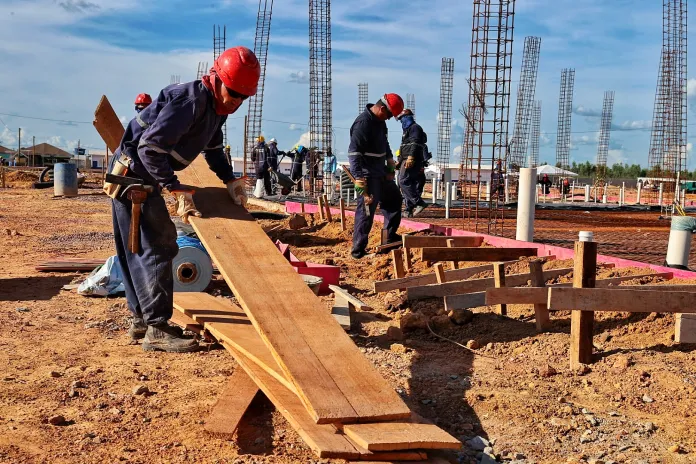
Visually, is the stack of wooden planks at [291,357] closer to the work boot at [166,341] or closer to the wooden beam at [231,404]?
the wooden beam at [231,404]

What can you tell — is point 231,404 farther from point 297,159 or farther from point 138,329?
point 297,159

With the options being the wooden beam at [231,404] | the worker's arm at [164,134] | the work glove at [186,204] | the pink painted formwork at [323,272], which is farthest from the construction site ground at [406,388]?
the worker's arm at [164,134]

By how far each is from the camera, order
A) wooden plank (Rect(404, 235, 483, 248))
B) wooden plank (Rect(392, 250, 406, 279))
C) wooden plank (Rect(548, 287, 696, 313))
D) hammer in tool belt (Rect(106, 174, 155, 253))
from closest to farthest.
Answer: wooden plank (Rect(548, 287, 696, 313)), hammer in tool belt (Rect(106, 174, 155, 253)), wooden plank (Rect(392, 250, 406, 279)), wooden plank (Rect(404, 235, 483, 248))

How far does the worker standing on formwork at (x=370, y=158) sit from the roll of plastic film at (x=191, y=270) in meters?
2.88

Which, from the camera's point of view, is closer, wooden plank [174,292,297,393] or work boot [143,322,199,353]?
wooden plank [174,292,297,393]

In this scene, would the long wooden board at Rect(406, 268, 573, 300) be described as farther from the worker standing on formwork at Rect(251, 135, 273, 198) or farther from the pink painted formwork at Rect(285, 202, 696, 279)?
the worker standing on formwork at Rect(251, 135, 273, 198)

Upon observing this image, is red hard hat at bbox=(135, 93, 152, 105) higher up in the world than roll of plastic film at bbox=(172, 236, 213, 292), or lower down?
higher up

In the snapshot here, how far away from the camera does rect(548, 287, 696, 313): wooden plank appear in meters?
4.40

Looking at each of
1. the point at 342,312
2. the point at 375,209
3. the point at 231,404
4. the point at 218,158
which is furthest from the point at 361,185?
the point at 231,404

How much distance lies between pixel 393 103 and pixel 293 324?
217 inches

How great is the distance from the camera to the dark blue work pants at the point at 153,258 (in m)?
4.71

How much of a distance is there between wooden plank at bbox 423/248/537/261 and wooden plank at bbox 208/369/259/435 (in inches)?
117

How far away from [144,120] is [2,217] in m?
12.8

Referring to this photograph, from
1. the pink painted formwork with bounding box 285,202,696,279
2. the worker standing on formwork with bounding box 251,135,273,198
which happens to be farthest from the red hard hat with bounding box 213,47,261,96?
the worker standing on formwork with bounding box 251,135,273,198
